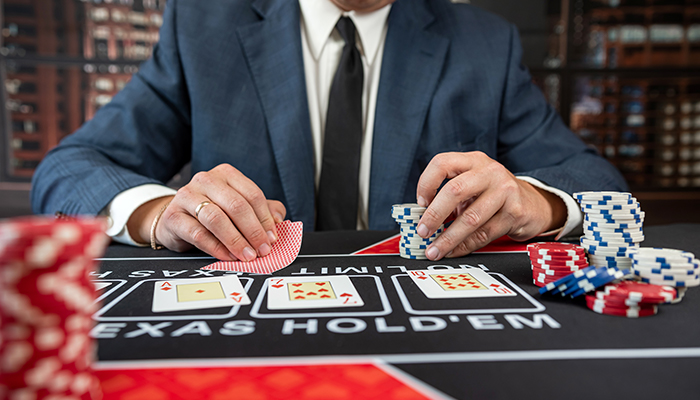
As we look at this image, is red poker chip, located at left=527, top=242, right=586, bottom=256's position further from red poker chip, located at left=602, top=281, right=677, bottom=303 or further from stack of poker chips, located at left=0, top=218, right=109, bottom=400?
stack of poker chips, located at left=0, top=218, right=109, bottom=400

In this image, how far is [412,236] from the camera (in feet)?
3.98

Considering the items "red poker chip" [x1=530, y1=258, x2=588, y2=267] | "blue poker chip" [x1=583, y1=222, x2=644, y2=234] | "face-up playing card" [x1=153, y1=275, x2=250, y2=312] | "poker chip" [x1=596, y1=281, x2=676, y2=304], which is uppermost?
"blue poker chip" [x1=583, y1=222, x2=644, y2=234]

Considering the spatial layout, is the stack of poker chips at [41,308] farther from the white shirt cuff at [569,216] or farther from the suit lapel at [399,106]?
the suit lapel at [399,106]

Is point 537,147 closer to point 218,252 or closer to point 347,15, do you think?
point 347,15

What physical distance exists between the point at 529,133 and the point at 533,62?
9.22 ft

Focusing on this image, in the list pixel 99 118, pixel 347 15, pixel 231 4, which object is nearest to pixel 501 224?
pixel 347 15

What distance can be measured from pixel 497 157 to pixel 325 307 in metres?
1.63

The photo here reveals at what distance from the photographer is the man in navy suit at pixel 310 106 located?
1915 mm

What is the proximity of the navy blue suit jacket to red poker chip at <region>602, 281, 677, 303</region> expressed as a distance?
1.04 metres

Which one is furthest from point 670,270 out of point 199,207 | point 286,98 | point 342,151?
point 286,98

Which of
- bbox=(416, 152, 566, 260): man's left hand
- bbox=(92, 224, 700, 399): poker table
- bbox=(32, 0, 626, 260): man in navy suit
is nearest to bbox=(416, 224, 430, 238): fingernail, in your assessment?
bbox=(416, 152, 566, 260): man's left hand

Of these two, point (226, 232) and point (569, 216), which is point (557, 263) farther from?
point (226, 232)

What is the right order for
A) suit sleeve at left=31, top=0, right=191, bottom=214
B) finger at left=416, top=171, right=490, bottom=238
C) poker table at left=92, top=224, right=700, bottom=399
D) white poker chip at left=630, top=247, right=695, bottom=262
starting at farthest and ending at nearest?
1. suit sleeve at left=31, top=0, right=191, bottom=214
2. finger at left=416, top=171, right=490, bottom=238
3. white poker chip at left=630, top=247, right=695, bottom=262
4. poker table at left=92, top=224, right=700, bottom=399

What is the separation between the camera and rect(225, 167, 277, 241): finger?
4.07 feet
